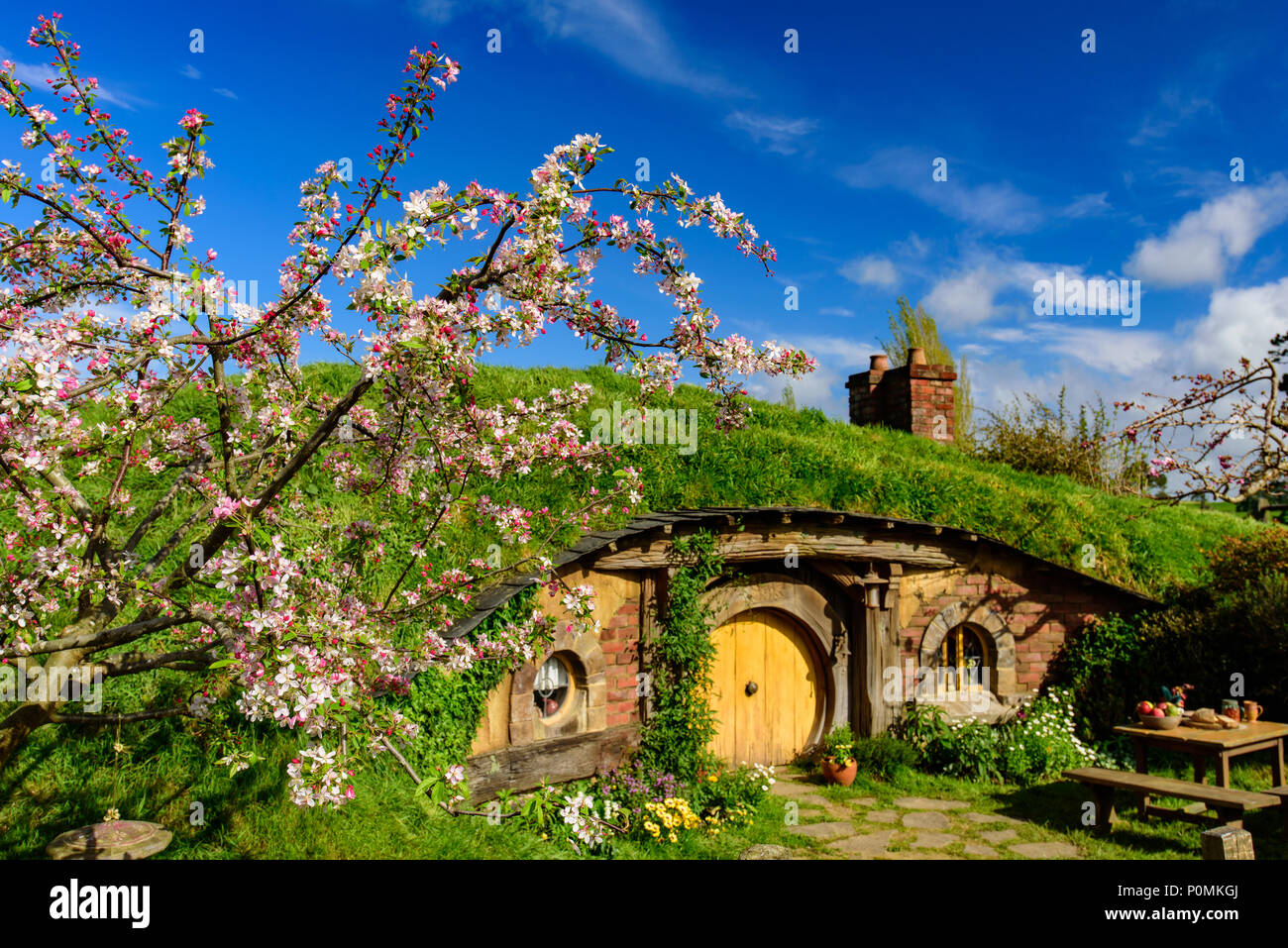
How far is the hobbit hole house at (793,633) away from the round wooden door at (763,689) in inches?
0.7

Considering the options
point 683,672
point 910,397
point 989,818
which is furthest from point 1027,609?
point 910,397

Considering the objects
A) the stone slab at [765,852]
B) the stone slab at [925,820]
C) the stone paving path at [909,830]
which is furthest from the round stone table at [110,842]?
the stone slab at [925,820]

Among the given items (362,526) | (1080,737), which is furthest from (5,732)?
(1080,737)

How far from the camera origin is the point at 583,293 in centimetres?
476

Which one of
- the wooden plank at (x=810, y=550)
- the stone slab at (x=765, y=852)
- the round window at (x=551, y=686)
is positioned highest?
the wooden plank at (x=810, y=550)

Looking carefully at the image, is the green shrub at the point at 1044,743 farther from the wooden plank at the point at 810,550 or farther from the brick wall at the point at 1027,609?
the wooden plank at the point at 810,550

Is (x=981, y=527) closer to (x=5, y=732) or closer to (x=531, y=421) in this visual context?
(x=531, y=421)

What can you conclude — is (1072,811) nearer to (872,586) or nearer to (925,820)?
(925,820)

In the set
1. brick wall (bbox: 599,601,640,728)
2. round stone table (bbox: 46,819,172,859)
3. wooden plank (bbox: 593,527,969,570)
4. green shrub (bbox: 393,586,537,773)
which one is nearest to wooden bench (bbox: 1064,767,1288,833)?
wooden plank (bbox: 593,527,969,570)

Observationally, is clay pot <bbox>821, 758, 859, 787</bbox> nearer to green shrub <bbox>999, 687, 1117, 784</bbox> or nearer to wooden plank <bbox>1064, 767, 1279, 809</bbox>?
green shrub <bbox>999, 687, 1117, 784</bbox>

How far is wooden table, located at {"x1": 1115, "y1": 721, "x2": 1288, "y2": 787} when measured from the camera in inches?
341

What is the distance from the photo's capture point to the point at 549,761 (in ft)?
27.8

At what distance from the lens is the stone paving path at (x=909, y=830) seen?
8.16 metres

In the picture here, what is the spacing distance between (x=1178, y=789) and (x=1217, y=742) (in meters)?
0.88
